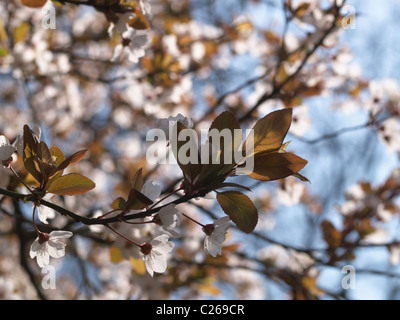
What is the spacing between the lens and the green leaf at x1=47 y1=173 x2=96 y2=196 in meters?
0.73

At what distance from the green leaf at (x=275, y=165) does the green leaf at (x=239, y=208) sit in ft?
0.16

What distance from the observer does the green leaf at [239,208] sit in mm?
697

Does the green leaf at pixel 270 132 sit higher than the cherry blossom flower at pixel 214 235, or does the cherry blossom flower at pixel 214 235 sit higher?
the green leaf at pixel 270 132

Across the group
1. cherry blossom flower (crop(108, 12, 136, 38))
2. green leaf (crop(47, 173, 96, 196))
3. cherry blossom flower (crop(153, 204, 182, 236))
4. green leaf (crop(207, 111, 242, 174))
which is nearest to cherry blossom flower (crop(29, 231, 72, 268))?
green leaf (crop(47, 173, 96, 196))

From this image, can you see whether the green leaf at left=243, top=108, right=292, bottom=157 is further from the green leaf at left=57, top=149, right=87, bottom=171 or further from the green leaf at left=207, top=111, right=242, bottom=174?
the green leaf at left=57, top=149, right=87, bottom=171

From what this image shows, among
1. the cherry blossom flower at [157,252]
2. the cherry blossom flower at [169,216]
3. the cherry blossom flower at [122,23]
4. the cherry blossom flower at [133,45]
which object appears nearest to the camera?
the cherry blossom flower at [169,216]

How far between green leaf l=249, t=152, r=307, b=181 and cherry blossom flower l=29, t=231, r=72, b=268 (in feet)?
1.27

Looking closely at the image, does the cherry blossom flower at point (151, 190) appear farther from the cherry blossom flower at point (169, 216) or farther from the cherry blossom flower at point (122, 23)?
the cherry blossom flower at point (122, 23)

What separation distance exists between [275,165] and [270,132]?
0.19ft

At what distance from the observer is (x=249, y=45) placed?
3.03m

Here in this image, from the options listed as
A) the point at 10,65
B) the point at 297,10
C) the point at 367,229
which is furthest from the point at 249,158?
the point at 10,65

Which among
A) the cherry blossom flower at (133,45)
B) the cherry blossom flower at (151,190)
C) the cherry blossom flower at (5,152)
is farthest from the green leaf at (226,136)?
the cherry blossom flower at (133,45)

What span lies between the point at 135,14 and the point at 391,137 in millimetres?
1163
